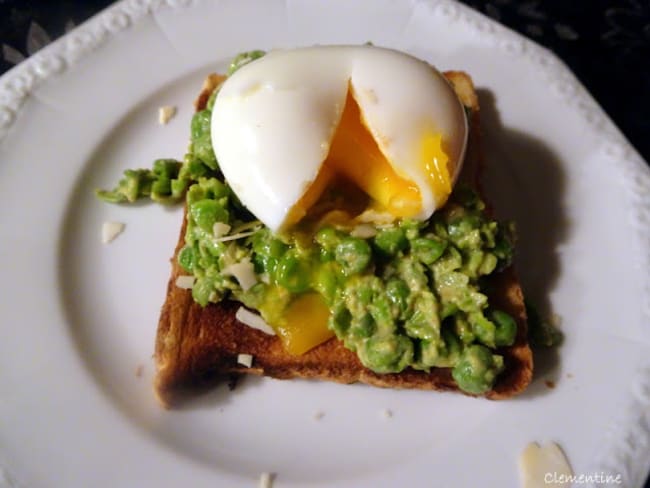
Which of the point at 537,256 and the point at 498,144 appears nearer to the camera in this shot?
the point at 537,256

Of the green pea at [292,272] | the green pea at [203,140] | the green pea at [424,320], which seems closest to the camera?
the green pea at [424,320]

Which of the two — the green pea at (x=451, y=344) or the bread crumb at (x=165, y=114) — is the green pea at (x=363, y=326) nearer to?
the green pea at (x=451, y=344)

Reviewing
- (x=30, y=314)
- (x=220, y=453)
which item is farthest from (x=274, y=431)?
(x=30, y=314)

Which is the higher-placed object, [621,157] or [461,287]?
[461,287]

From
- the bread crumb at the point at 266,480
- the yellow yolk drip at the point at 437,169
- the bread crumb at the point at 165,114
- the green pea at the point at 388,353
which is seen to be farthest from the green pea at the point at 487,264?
the bread crumb at the point at 165,114

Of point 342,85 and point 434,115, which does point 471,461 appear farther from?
point 342,85

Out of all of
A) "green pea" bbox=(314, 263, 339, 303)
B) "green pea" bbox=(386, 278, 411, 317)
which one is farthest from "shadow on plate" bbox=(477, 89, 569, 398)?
"green pea" bbox=(314, 263, 339, 303)
